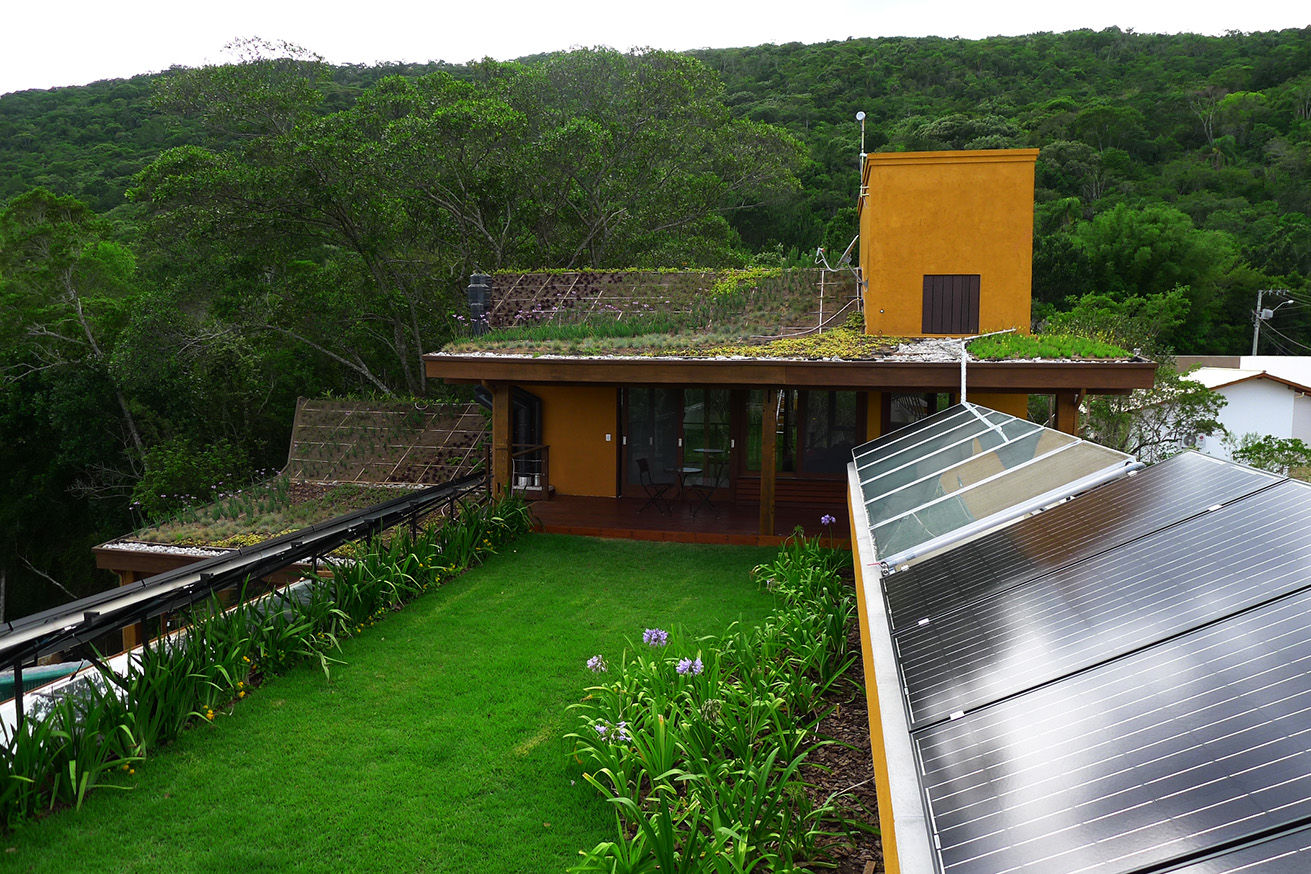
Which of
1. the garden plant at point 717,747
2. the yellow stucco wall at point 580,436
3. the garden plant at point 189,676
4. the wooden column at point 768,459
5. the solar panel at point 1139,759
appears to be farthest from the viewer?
the yellow stucco wall at point 580,436

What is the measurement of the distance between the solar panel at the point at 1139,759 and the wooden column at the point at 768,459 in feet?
27.4

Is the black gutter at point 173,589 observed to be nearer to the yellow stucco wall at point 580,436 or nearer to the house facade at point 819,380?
the house facade at point 819,380

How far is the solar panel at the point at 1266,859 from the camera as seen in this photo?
1.36 metres

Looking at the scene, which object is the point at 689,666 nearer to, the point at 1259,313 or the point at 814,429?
the point at 814,429

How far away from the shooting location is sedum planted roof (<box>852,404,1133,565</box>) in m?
4.48

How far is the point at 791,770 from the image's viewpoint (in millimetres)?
4238

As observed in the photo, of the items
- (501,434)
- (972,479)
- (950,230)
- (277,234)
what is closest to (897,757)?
(972,479)

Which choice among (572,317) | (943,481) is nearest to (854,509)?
(943,481)

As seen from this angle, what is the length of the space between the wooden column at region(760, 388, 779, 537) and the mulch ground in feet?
14.7

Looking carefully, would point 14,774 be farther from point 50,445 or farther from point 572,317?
point 50,445

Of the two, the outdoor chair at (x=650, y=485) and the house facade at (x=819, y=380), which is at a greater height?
the house facade at (x=819, y=380)

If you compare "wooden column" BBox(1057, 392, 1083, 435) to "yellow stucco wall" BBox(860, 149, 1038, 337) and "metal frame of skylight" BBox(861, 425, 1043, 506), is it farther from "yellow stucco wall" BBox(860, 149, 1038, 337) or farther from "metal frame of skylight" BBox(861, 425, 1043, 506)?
"metal frame of skylight" BBox(861, 425, 1043, 506)

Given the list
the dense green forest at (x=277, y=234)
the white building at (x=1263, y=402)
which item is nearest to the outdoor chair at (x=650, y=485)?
the dense green forest at (x=277, y=234)

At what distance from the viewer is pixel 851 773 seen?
4.87 meters
